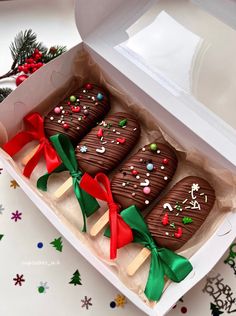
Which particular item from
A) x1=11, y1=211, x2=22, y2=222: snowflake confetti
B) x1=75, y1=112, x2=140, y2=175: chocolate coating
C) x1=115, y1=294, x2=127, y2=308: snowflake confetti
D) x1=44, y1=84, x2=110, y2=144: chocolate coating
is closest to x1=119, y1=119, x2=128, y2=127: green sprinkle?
x1=75, y1=112, x2=140, y2=175: chocolate coating

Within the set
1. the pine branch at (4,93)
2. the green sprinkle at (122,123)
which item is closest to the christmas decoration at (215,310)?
the green sprinkle at (122,123)

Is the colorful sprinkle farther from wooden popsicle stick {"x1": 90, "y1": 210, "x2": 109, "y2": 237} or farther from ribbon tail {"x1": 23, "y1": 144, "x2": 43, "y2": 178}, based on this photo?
ribbon tail {"x1": 23, "y1": 144, "x2": 43, "y2": 178}

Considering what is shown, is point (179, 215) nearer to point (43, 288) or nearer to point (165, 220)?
point (165, 220)

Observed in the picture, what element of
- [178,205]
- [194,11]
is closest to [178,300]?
[178,205]

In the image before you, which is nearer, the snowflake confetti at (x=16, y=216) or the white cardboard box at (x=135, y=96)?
the white cardboard box at (x=135, y=96)

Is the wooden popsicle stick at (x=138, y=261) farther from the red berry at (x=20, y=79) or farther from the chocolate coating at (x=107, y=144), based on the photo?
the red berry at (x=20, y=79)
